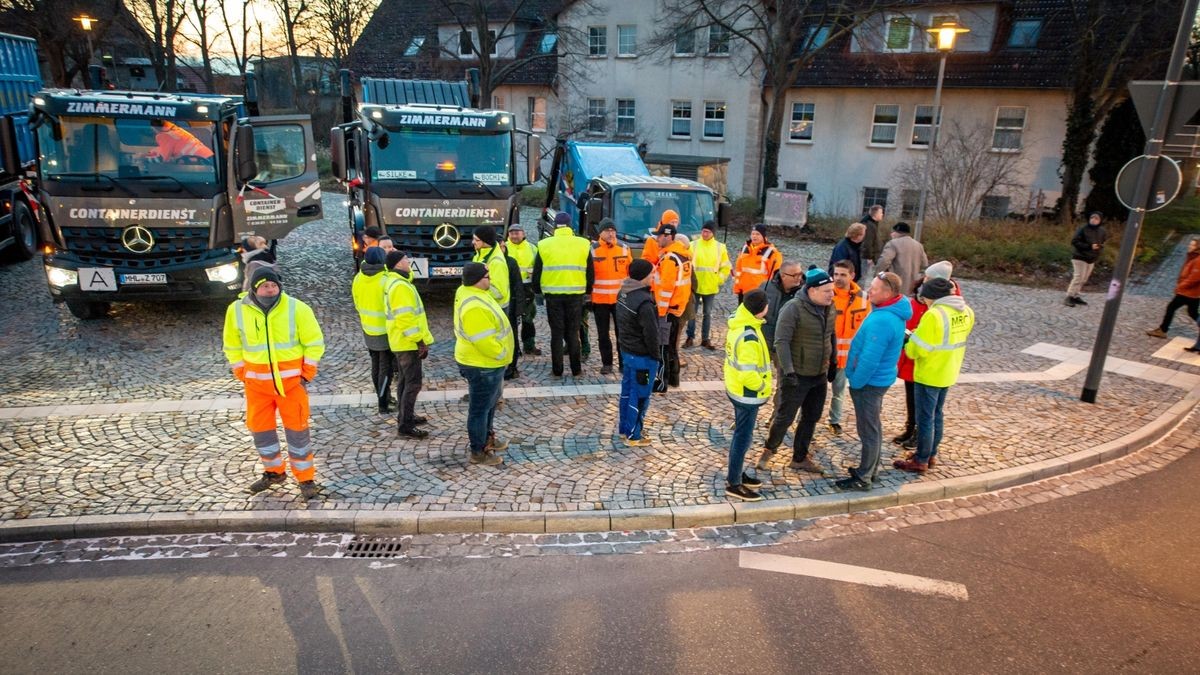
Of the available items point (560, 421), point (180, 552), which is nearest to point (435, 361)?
point (560, 421)

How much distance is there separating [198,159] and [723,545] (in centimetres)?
910

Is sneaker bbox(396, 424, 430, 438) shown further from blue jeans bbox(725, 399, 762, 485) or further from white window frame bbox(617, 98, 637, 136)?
white window frame bbox(617, 98, 637, 136)

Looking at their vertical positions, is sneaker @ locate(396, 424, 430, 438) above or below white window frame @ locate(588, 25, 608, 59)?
below

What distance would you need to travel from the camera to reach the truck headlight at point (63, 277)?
32.6ft

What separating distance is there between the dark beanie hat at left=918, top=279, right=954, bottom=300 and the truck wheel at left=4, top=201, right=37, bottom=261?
53.4 ft

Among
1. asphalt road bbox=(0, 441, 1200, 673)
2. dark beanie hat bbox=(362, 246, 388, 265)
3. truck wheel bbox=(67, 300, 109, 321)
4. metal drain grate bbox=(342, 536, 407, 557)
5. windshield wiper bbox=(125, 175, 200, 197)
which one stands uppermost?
windshield wiper bbox=(125, 175, 200, 197)

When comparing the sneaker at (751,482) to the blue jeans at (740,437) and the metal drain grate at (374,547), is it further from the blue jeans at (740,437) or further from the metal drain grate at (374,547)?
the metal drain grate at (374,547)

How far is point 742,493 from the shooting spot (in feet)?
20.1

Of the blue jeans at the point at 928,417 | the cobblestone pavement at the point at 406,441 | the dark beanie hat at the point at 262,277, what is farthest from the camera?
the blue jeans at the point at 928,417

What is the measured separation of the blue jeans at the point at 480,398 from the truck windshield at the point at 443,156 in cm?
550

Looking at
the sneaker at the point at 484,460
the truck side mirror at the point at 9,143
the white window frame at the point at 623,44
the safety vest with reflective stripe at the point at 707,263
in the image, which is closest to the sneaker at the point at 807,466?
the sneaker at the point at 484,460

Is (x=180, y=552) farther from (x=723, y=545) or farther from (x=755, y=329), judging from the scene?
(x=755, y=329)

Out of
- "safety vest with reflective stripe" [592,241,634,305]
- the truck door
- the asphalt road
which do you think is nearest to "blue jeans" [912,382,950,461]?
the asphalt road

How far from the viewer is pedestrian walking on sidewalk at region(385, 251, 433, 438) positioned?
6.81 m
